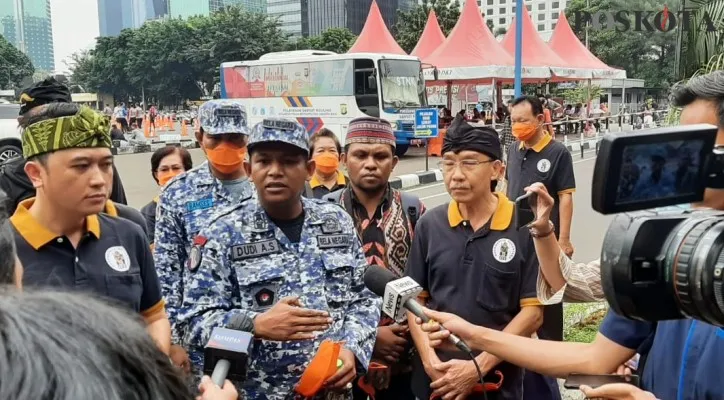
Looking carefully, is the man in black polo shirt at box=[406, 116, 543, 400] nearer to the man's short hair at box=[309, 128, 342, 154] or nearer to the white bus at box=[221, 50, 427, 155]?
the man's short hair at box=[309, 128, 342, 154]

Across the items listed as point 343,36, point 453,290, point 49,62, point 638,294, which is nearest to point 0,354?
point 638,294

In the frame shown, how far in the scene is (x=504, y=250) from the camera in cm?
236

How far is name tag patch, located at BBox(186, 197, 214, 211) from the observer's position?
2.80m

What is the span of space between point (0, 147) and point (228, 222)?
40.2 feet

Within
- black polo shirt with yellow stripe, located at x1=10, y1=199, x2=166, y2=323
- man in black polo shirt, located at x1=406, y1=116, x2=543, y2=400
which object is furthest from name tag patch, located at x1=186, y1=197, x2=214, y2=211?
man in black polo shirt, located at x1=406, y1=116, x2=543, y2=400

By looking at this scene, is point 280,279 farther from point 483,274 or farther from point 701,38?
point 701,38

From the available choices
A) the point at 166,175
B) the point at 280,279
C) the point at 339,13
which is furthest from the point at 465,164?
the point at 339,13

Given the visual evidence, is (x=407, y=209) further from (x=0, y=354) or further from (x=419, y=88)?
(x=419, y=88)

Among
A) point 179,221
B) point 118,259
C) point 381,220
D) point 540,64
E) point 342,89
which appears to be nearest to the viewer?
point 118,259

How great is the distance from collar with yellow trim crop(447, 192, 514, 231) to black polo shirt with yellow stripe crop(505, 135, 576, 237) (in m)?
1.90

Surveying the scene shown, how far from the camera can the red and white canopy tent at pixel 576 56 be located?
21984 millimetres

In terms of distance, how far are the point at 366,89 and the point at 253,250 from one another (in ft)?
50.4

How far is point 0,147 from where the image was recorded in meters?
12.4

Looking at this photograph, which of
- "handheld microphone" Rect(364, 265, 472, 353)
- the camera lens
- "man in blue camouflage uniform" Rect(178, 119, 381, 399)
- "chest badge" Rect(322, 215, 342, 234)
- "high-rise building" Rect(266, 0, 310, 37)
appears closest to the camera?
the camera lens
